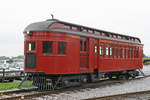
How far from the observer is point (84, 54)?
1232 cm

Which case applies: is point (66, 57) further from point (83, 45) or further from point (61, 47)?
point (83, 45)

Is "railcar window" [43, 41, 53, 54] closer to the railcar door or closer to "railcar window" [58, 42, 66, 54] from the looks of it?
"railcar window" [58, 42, 66, 54]

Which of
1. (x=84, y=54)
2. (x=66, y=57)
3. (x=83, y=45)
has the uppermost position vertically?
(x=83, y=45)

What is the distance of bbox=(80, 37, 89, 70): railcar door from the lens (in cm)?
1209

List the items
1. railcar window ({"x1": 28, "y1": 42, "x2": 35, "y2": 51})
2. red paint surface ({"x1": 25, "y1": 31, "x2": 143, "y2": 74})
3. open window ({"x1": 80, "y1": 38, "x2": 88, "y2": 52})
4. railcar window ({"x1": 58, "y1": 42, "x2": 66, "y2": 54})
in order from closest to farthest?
red paint surface ({"x1": 25, "y1": 31, "x2": 143, "y2": 74})
railcar window ({"x1": 58, "y1": 42, "x2": 66, "y2": 54})
railcar window ({"x1": 28, "y1": 42, "x2": 35, "y2": 51})
open window ({"x1": 80, "y1": 38, "x2": 88, "y2": 52})

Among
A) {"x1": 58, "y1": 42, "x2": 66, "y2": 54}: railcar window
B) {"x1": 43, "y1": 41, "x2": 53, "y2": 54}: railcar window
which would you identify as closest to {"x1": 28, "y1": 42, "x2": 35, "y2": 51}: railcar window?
{"x1": 43, "y1": 41, "x2": 53, "y2": 54}: railcar window

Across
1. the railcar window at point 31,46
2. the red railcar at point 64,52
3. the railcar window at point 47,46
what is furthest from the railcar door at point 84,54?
the railcar window at point 31,46

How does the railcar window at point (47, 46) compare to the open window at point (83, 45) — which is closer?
the railcar window at point (47, 46)

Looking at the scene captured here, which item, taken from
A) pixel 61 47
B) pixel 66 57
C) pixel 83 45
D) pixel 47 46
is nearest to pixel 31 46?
pixel 47 46

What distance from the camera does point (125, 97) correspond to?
9141mm

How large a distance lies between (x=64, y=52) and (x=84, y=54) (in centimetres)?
180

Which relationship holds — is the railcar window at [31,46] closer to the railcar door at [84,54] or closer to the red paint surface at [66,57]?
the red paint surface at [66,57]

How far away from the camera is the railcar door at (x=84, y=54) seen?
12086mm

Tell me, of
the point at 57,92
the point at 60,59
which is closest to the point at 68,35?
the point at 60,59
